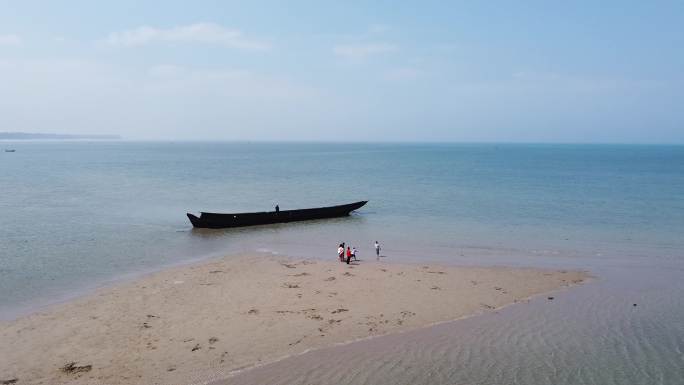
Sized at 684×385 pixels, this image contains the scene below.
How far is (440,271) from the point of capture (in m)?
23.4

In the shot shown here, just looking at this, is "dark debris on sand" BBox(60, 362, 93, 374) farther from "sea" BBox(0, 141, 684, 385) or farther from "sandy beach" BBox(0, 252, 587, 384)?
"sea" BBox(0, 141, 684, 385)

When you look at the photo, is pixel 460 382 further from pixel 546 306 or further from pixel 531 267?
pixel 531 267

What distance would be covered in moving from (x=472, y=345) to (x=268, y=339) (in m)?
5.76

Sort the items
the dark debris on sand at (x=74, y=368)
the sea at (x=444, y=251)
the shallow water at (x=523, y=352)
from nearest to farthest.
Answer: the shallow water at (x=523, y=352)
the dark debris on sand at (x=74, y=368)
the sea at (x=444, y=251)

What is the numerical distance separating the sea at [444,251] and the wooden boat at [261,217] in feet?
3.60

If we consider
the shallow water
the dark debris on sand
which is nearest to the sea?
the shallow water

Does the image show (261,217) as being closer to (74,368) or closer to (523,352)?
(74,368)

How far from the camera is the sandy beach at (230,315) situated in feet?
42.7

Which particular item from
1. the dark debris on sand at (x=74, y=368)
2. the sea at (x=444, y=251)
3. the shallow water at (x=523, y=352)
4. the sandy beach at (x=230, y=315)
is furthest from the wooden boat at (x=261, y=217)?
the shallow water at (x=523, y=352)

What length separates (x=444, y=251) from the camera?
1123 inches

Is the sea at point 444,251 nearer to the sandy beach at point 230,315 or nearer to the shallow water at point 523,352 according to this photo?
the shallow water at point 523,352

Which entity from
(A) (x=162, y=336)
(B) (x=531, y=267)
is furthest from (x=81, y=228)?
(B) (x=531, y=267)

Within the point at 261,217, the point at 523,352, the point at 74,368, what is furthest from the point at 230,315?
the point at 261,217

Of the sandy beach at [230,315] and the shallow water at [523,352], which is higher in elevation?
the shallow water at [523,352]
